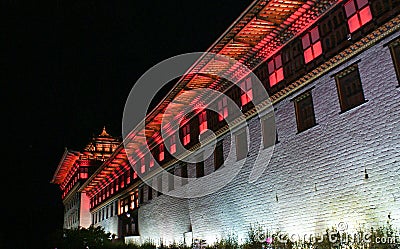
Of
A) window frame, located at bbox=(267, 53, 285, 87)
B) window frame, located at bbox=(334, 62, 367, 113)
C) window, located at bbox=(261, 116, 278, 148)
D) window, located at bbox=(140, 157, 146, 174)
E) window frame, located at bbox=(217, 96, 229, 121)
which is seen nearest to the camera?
window frame, located at bbox=(334, 62, 367, 113)

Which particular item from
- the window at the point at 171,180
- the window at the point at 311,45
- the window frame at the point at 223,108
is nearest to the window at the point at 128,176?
the window at the point at 171,180

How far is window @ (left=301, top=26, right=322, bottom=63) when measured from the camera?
14.7 meters

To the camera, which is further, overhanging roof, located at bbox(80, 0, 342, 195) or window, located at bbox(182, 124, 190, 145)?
window, located at bbox(182, 124, 190, 145)

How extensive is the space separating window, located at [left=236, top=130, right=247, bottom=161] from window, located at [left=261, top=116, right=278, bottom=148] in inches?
62.4

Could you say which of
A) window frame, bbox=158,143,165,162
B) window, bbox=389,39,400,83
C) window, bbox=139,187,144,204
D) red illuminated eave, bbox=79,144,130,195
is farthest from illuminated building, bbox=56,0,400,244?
red illuminated eave, bbox=79,144,130,195

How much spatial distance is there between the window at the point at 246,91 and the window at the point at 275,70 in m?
1.56

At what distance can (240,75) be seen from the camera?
1984 cm

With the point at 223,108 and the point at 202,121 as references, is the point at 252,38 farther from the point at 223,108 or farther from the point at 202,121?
the point at 202,121

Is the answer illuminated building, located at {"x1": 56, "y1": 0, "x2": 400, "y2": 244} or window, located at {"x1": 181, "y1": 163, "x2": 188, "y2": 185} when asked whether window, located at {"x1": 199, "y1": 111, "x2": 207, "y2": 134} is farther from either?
window, located at {"x1": 181, "y1": 163, "x2": 188, "y2": 185}

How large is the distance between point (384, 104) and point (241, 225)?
9.37 meters

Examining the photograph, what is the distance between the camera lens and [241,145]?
773 inches

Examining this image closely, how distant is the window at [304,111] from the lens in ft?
50.4

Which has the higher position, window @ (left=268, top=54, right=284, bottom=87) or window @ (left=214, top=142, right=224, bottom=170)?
window @ (left=268, top=54, right=284, bottom=87)

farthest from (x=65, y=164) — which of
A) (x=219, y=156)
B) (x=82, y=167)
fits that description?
(x=219, y=156)
